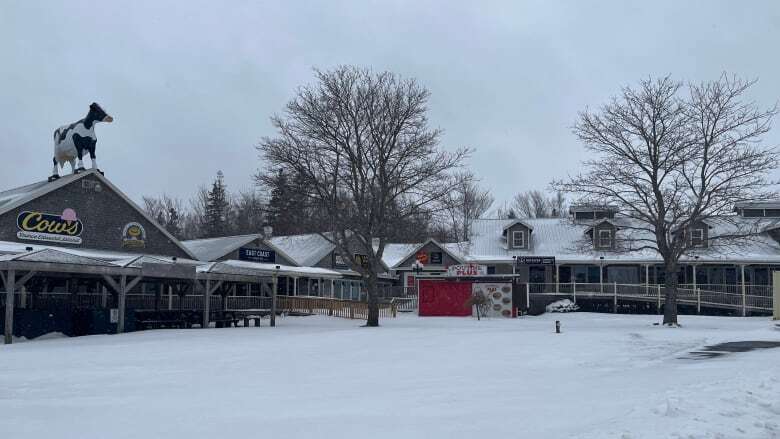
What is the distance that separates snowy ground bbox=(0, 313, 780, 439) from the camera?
8930 mm

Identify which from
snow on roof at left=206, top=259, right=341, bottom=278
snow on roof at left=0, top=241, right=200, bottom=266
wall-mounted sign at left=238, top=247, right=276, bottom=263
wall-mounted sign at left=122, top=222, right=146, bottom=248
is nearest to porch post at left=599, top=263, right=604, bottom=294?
snow on roof at left=206, top=259, right=341, bottom=278

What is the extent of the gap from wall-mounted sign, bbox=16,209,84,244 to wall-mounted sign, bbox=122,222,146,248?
2.46m

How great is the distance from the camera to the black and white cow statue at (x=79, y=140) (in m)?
33.2

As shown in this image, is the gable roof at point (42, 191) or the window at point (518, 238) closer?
the gable roof at point (42, 191)

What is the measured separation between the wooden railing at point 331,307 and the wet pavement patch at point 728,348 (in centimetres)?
2119

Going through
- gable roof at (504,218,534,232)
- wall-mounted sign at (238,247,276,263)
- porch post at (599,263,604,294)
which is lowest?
porch post at (599,263,604,294)

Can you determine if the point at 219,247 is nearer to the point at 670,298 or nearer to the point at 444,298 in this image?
the point at 444,298

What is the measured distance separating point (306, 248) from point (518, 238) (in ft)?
47.6

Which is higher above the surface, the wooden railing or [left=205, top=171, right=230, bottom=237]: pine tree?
[left=205, top=171, right=230, bottom=237]: pine tree

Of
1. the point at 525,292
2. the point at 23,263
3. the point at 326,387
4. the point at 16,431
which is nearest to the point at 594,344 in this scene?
the point at 326,387

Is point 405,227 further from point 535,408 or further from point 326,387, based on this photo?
point 535,408

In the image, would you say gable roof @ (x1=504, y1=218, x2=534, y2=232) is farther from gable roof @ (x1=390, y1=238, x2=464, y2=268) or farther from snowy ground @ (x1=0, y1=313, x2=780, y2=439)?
snowy ground @ (x1=0, y1=313, x2=780, y2=439)

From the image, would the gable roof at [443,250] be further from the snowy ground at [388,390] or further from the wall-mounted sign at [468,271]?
the snowy ground at [388,390]

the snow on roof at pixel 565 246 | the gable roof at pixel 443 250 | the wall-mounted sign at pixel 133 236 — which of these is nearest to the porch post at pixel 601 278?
the snow on roof at pixel 565 246
